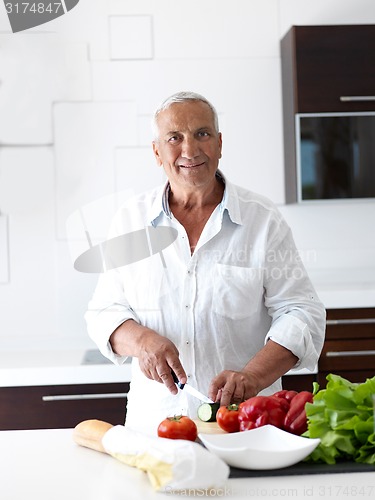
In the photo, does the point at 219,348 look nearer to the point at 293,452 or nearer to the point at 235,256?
the point at 235,256

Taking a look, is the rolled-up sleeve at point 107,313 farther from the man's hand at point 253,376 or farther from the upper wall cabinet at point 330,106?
the upper wall cabinet at point 330,106

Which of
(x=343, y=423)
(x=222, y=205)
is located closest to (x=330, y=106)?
(x=222, y=205)

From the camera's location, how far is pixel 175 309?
189 centimetres

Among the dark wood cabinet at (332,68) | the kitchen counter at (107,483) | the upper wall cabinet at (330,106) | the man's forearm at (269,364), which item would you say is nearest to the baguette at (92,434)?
the kitchen counter at (107,483)

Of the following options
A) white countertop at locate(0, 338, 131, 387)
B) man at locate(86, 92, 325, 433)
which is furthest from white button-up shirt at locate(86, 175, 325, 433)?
white countertop at locate(0, 338, 131, 387)

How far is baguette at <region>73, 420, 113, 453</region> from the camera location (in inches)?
52.4

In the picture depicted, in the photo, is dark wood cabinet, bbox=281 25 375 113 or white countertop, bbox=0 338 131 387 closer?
white countertop, bbox=0 338 131 387

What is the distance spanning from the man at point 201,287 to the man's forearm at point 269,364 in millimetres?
69

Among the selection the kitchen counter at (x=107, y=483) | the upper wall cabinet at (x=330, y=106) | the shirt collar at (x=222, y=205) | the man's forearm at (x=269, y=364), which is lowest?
the kitchen counter at (x=107, y=483)

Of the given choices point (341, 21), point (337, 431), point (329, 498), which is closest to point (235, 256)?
point (337, 431)

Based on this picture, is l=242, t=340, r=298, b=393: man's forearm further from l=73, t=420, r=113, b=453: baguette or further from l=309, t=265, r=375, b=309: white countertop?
l=309, t=265, r=375, b=309: white countertop

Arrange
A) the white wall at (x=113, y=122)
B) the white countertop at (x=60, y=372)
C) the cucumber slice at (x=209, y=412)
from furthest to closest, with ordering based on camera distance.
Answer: the white wall at (x=113, y=122)
the white countertop at (x=60, y=372)
the cucumber slice at (x=209, y=412)

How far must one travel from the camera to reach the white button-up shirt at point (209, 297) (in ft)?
6.13

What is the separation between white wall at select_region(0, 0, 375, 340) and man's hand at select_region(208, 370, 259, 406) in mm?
1378
